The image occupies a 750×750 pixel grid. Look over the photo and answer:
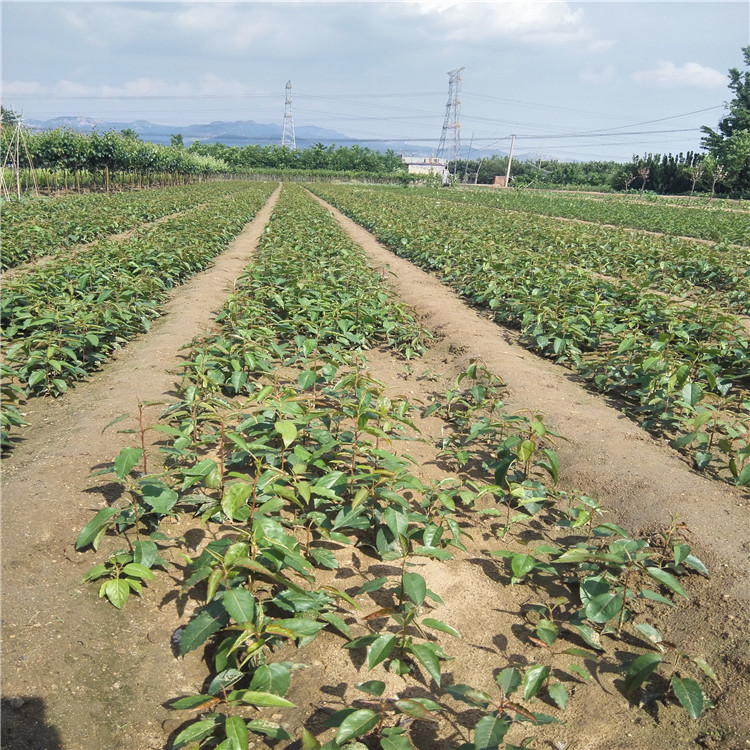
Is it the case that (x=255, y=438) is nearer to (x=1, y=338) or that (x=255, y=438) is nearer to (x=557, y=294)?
(x=1, y=338)

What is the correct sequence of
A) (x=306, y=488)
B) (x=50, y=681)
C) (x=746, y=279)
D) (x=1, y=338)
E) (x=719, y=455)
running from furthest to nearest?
(x=746, y=279) < (x=1, y=338) < (x=719, y=455) < (x=306, y=488) < (x=50, y=681)

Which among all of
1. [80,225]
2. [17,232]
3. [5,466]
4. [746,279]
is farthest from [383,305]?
[80,225]

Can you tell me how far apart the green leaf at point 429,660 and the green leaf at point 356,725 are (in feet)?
0.77

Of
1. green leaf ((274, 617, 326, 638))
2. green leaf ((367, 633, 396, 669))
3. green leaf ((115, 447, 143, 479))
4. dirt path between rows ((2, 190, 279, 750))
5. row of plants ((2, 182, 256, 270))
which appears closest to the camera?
dirt path between rows ((2, 190, 279, 750))

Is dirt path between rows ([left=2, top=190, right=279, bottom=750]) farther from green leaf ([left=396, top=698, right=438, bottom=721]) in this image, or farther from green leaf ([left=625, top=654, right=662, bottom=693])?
green leaf ([left=625, top=654, right=662, bottom=693])

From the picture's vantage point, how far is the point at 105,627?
2119 mm

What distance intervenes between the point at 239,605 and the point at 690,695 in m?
1.54

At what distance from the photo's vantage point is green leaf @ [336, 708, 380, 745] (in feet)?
5.29

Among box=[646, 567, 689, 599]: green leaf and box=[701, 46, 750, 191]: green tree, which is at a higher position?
box=[701, 46, 750, 191]: green tree

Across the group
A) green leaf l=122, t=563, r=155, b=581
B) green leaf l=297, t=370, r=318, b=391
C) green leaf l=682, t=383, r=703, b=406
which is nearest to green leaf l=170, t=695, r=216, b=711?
green leaf l=122, t=563, r=155, b=581

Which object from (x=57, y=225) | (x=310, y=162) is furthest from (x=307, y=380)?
(x=310, y=162)

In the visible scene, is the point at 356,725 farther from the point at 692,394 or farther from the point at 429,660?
the point at 692,394

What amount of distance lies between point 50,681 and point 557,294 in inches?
231

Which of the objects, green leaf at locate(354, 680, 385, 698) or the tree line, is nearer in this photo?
green leaf at locate(354, 680, 385, 698)
